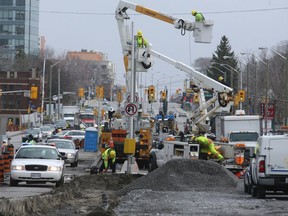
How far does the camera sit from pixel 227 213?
17.3 m

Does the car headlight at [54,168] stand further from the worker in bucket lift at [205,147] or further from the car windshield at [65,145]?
the car windshield at [65,145]

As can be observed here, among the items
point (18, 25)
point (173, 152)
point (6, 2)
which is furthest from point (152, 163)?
point (18, 25)

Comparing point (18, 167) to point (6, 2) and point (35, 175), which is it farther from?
point (6, 2)

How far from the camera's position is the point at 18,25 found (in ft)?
508

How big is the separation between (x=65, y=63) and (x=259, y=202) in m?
163

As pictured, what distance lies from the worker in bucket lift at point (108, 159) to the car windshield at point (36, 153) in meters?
5.79

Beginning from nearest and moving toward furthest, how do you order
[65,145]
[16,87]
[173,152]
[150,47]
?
1. [173,152]
2. [150,47]
3. [65,145]
4. [16,87]

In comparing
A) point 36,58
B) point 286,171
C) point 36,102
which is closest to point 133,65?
point 286,171

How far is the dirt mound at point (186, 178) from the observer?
25430mm

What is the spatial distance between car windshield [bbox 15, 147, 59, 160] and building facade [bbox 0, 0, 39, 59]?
386 ft

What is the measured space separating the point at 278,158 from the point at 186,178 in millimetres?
5028

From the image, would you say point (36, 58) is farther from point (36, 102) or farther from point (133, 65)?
point (133, 65)

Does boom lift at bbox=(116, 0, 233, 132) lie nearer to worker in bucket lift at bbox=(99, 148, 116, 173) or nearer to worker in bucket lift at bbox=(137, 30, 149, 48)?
worker in bucket lift at bbox=(137, 30, 149, 48)

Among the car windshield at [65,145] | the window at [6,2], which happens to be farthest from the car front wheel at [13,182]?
the window at [6,2]
